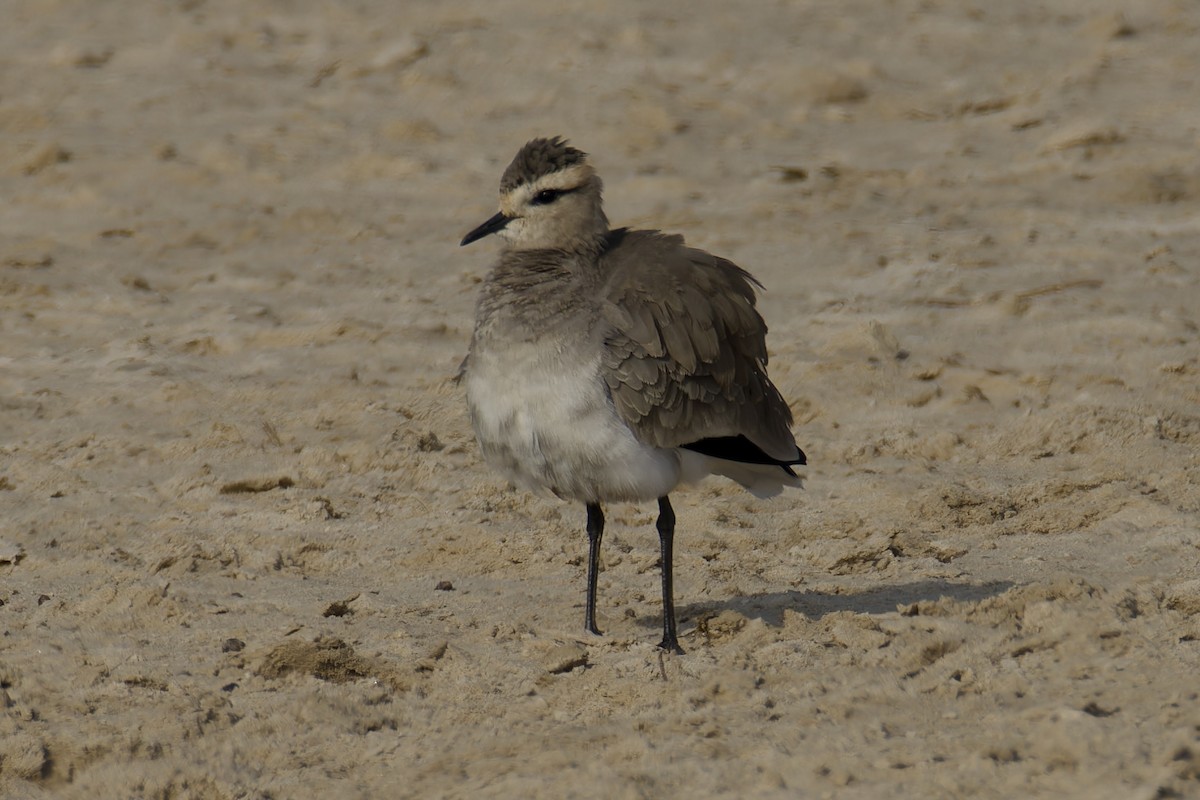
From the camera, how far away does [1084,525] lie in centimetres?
631

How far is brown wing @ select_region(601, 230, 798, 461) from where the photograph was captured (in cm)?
523

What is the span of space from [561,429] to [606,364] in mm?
252

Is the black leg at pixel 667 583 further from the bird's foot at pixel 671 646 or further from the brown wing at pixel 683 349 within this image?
the brown wing at pixel 683 349

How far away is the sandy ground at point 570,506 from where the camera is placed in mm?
4734

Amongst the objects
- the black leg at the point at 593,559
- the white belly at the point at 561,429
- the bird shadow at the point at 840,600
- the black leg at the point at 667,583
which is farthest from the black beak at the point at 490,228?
the bird shadow at the point at 840,600

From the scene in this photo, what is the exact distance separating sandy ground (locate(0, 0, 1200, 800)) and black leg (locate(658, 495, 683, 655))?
70mm

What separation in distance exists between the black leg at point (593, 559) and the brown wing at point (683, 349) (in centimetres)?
47

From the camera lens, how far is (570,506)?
22.0ft

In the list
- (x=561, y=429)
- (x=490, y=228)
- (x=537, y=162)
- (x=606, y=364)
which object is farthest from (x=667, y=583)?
(x=537, y=162)

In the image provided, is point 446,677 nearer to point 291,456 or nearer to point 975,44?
point 291,456

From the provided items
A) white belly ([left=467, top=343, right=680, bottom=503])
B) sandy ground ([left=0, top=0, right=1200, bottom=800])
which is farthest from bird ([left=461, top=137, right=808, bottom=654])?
sandy ground ([left=0, top=0, right=1200, bottom=800])

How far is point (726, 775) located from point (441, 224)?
5709 millimetres

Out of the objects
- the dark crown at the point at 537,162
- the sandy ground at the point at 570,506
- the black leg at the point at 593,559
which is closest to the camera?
the sandy ground at the point at 570,506

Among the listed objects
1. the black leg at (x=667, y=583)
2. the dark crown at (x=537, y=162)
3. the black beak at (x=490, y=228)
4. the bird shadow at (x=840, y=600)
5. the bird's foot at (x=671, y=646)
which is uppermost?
the dark crown at (x=537, y=162)
